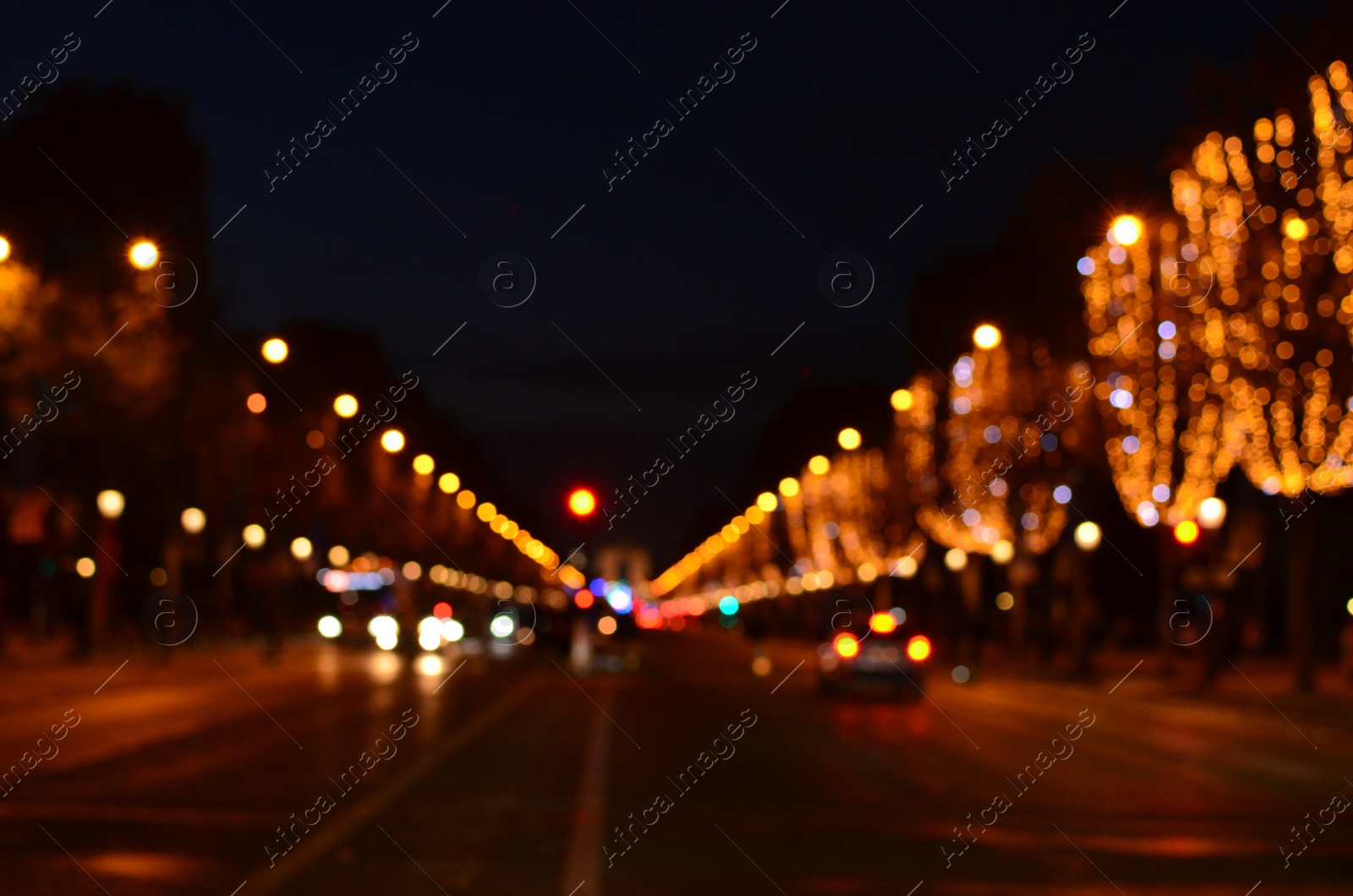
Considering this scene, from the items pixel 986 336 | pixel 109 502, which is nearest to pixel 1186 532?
pixel 986 336

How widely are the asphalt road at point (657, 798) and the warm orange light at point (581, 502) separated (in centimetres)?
306

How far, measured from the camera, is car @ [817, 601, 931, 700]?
3712 cm

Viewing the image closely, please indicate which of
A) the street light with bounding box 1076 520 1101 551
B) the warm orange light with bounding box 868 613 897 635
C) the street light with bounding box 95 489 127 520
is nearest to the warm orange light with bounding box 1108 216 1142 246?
the warm orange light with bounding box 868 613 897 635

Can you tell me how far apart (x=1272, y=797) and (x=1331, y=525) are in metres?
47.9

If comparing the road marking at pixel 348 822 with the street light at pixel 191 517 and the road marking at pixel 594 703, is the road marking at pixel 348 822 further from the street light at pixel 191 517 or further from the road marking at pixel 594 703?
the street light at pixel 191 517

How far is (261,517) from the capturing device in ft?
263

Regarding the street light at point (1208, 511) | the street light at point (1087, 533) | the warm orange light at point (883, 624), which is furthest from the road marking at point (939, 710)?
the street light at point (1087, 533)

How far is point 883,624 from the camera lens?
1497 inches

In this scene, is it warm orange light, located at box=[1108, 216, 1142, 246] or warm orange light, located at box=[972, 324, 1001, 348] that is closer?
warm orange light, located at box=[1108, 216, 1142, 246]

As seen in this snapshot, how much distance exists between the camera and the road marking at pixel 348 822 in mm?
11773

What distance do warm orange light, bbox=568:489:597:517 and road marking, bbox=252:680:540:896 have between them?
11.0 feet

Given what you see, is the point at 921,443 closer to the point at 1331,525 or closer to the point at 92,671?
the point at 1331,525

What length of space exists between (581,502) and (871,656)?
15.5 meters

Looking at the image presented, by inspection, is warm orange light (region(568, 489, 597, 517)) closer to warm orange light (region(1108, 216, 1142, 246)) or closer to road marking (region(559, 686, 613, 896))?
road marking (region(559, 686, 613, 896))
